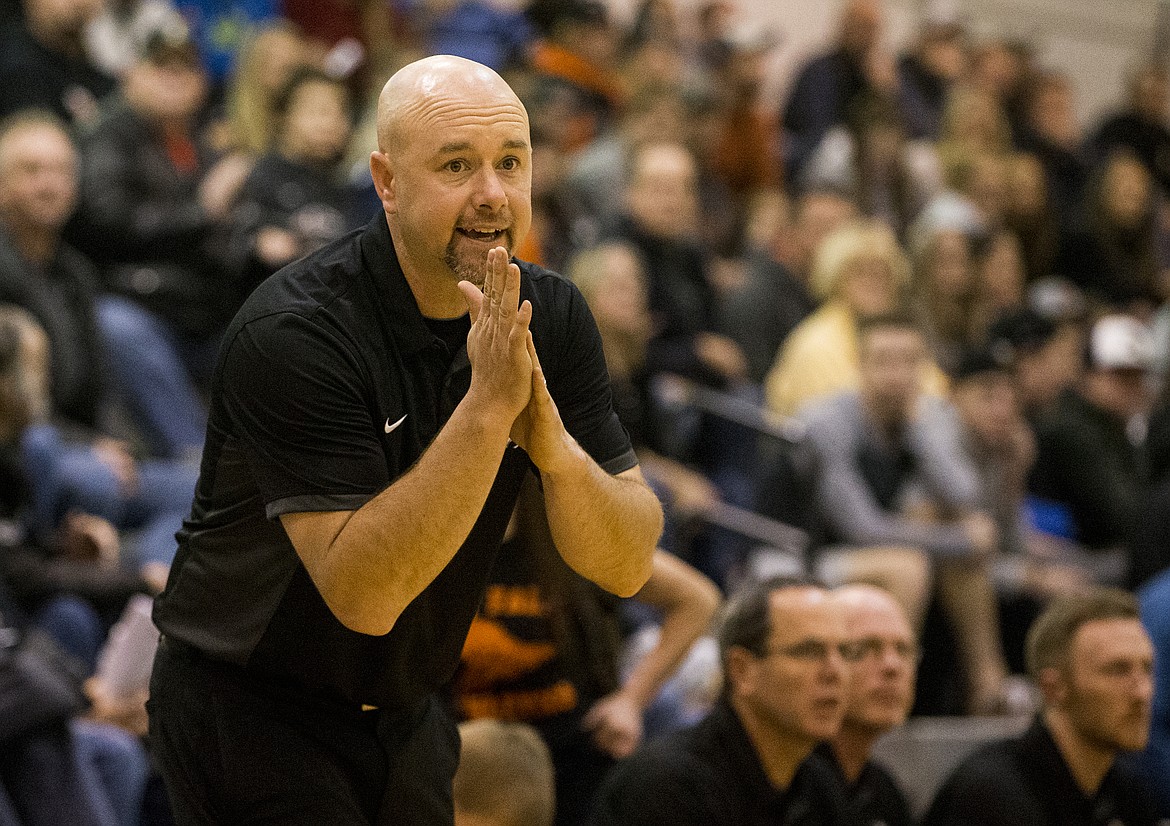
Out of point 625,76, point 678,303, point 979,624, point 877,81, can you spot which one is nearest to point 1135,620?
point 979,624

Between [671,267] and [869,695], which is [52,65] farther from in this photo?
[869,695]

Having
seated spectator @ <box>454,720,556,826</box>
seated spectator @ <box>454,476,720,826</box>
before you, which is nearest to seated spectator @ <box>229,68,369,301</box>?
seated spectator @ <box>454,476,720,826</box>

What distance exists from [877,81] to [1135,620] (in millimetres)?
6504

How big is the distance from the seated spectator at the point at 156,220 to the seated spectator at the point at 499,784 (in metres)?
3.32

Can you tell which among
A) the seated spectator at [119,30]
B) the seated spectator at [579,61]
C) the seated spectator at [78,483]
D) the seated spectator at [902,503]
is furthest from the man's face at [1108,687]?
the seated spectator at [119,30]

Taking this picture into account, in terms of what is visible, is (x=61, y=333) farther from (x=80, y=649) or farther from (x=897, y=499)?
(x=897, y=499)

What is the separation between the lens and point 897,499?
566cm

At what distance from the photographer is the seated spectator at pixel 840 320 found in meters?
6.28

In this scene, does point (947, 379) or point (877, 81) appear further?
point (877, 81)

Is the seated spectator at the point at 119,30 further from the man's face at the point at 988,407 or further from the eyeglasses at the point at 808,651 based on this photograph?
the eyeglasses at the point at 808,651

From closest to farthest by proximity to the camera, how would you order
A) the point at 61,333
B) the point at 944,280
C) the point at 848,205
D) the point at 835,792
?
the point at 835,792, the point at 61,333, the point at 944,280, the point at 848,205

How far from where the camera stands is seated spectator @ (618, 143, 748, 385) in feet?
21.6

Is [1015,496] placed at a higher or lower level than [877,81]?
lower

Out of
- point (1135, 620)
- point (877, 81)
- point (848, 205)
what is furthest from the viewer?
point (877, 81)
